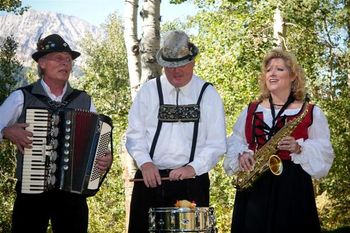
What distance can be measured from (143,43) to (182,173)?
3.45 m

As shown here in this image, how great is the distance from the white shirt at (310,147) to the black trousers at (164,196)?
1.11ft

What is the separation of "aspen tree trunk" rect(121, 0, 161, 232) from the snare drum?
11.9ft

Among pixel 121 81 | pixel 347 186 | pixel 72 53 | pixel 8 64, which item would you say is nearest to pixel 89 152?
pixel 72 53

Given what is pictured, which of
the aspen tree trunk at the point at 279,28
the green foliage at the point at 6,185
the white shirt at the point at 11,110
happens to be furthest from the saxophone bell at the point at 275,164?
the green foliage at the point at 6,185

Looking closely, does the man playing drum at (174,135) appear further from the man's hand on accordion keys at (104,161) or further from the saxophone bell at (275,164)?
the saxophone bell at (275,164)

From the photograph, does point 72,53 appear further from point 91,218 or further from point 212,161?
point 91,218

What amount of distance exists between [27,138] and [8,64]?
640 inches

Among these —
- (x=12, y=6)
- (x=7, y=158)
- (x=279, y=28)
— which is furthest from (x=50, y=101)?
(x=7, y=158)

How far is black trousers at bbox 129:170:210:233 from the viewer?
4645mm

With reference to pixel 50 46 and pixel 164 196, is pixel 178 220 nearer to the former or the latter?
pixel 164 196

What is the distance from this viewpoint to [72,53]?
5.23 m

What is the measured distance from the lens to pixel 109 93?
36344mm

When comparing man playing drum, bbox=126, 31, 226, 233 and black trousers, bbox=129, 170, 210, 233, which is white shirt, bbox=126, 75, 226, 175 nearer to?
man playing drum, bbox=126, 31, 226, 233

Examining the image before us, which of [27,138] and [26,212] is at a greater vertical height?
[27,138]
